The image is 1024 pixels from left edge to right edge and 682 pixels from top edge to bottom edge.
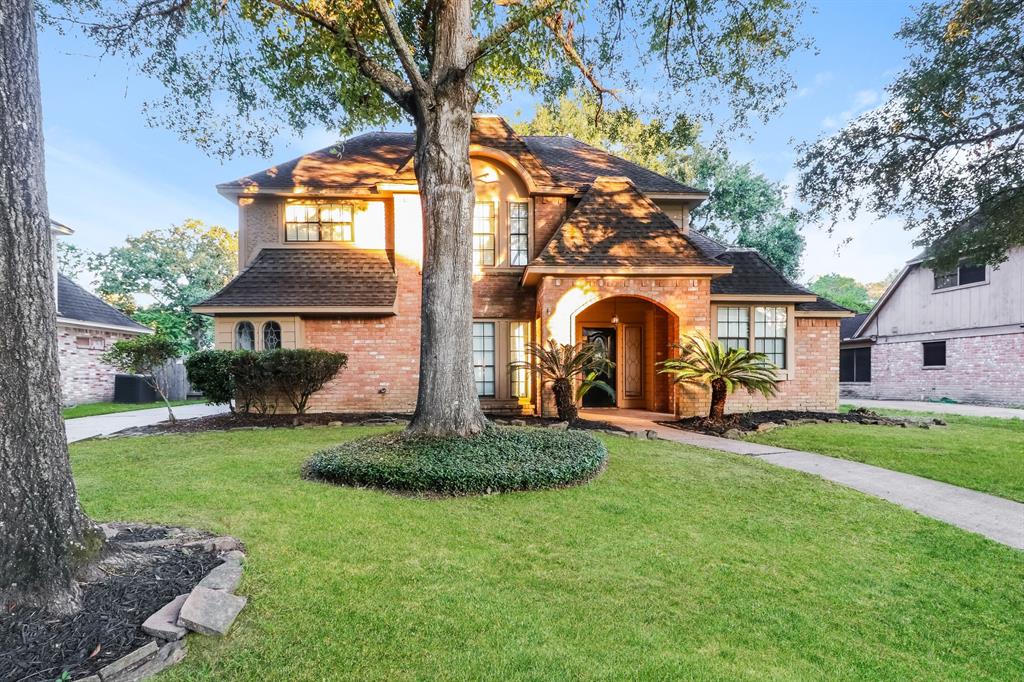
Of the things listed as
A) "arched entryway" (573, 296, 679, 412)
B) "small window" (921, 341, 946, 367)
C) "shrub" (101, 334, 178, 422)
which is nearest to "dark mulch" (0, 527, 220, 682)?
"shrub" (101, 334, 178, 422)

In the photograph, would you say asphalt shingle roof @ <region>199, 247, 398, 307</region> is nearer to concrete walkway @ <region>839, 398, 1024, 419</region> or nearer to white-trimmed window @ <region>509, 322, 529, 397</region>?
white-trimmed window @ <region>509, 322, 529, 397</region>

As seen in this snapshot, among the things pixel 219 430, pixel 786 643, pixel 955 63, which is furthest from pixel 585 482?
pixel 955 63

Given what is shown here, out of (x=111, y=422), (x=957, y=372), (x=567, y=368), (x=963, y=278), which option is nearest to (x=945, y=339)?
(x=957, y=372)

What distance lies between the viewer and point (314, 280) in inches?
431

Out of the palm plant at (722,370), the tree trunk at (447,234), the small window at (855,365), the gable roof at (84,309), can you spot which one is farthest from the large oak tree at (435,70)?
the small window at (855,365)

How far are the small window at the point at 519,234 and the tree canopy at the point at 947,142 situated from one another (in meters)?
6.07

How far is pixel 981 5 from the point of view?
675cm

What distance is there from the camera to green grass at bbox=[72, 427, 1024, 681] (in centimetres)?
221

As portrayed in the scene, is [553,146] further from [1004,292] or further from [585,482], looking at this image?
[1004,292]

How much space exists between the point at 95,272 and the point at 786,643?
34587 millimetres

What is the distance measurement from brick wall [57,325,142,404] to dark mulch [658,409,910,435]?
17.5m

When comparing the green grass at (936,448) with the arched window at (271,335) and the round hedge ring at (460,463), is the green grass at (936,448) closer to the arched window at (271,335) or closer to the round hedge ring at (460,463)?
the round hedge ring at (460,463)

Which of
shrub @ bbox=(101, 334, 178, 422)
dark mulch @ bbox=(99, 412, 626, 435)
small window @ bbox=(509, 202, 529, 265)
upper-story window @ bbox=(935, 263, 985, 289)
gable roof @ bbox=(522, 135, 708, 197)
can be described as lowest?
dark mulch @ bbox=(99, 412, 626, 435)

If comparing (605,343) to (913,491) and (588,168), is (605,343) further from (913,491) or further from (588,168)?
(913,491)
